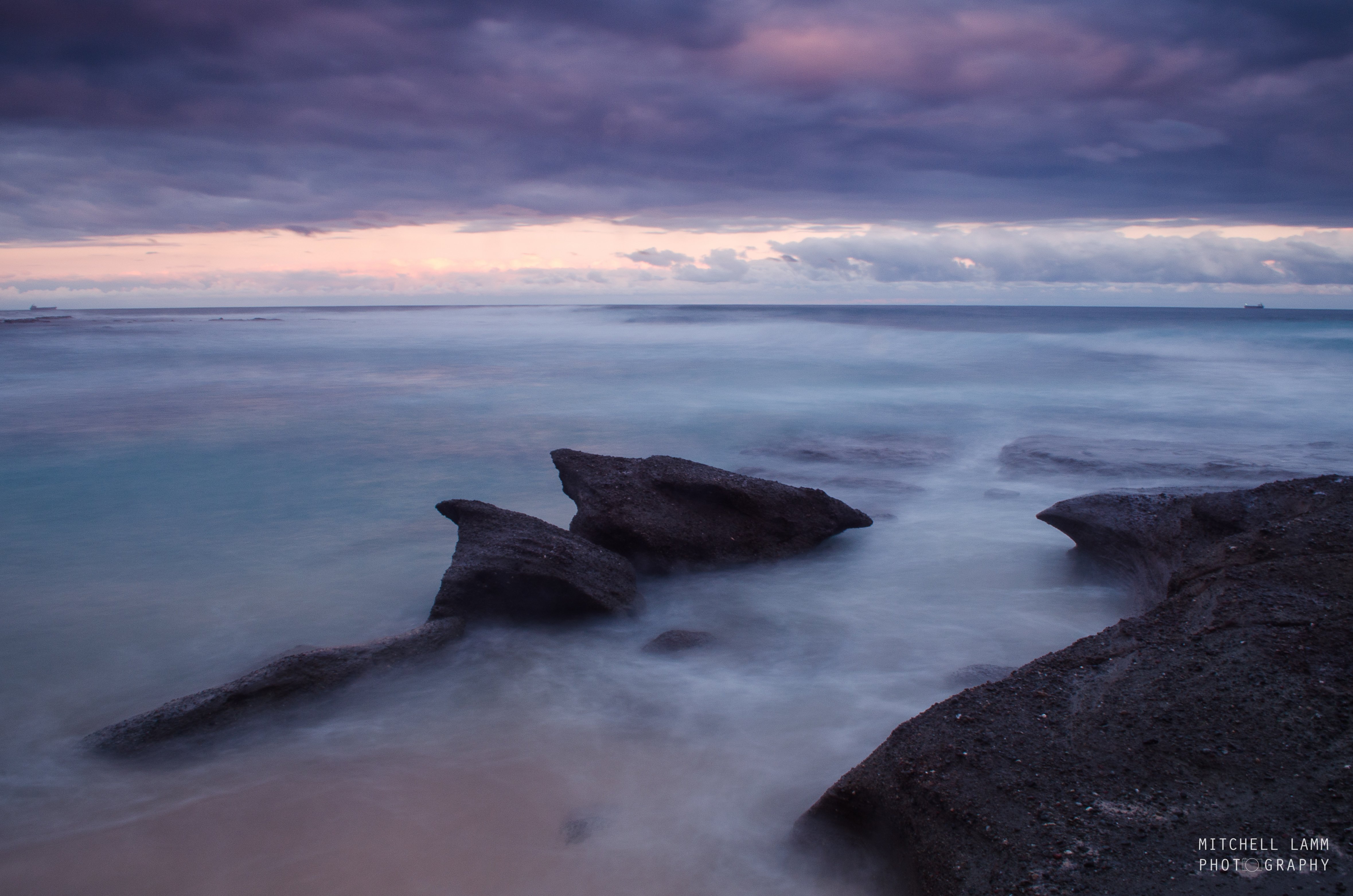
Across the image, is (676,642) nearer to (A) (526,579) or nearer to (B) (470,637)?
(A) (526,579)

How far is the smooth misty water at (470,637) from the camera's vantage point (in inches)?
149

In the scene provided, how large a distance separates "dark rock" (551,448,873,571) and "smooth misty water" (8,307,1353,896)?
263 millimetres

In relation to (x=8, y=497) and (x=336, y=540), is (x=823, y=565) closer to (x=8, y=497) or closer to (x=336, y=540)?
(x=336, y=540)

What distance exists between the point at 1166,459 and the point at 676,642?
400 inches

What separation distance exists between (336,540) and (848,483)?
647 centimetres

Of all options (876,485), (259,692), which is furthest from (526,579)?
(876,485)

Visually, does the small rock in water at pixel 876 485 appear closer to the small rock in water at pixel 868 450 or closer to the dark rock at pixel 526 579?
the small rock in water at pixel 868 450

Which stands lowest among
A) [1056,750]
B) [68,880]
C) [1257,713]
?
[68,880]

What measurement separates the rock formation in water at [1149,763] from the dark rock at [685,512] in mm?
3714

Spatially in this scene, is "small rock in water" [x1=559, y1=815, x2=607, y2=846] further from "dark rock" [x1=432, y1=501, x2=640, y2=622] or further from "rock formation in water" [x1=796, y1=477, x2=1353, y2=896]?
"dark rock" [x1=432, y1=501, x2=640, y2=622]

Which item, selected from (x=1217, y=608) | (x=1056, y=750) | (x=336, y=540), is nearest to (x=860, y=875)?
(x=1056, y=750)

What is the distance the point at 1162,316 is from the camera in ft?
267

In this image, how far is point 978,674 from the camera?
5.37 meters

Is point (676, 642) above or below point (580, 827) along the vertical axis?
above
